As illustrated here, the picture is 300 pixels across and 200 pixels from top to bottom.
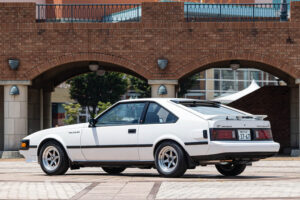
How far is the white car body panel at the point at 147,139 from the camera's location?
39.5ft

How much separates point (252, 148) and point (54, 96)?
64.1 meters

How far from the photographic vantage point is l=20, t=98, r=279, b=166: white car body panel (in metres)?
12.0

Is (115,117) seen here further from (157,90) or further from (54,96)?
(54,96)

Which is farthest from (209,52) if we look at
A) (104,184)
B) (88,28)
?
(104,184)

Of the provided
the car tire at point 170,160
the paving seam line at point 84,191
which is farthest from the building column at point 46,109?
the paving seam line at point 84,191

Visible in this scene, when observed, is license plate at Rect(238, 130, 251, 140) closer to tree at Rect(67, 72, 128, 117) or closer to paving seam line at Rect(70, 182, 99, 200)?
paving seam line at Rect(70, 182, 99, 200)

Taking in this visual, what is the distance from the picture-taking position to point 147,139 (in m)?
12.7

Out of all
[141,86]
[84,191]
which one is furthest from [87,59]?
[141,86]

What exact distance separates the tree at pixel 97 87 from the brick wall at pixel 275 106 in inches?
1274

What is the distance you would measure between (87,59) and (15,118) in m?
3.38

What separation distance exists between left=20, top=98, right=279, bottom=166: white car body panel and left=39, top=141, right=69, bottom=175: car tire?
0.40 ft

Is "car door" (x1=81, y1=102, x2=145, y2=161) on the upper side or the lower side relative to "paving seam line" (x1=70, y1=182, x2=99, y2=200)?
upper

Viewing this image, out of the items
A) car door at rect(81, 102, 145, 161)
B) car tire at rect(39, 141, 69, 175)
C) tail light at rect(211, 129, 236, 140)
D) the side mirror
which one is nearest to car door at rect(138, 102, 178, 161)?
car door at rect(81, 102, 145, 161)

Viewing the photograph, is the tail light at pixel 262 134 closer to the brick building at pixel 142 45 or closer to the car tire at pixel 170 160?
the car tire at pixel 170 160
